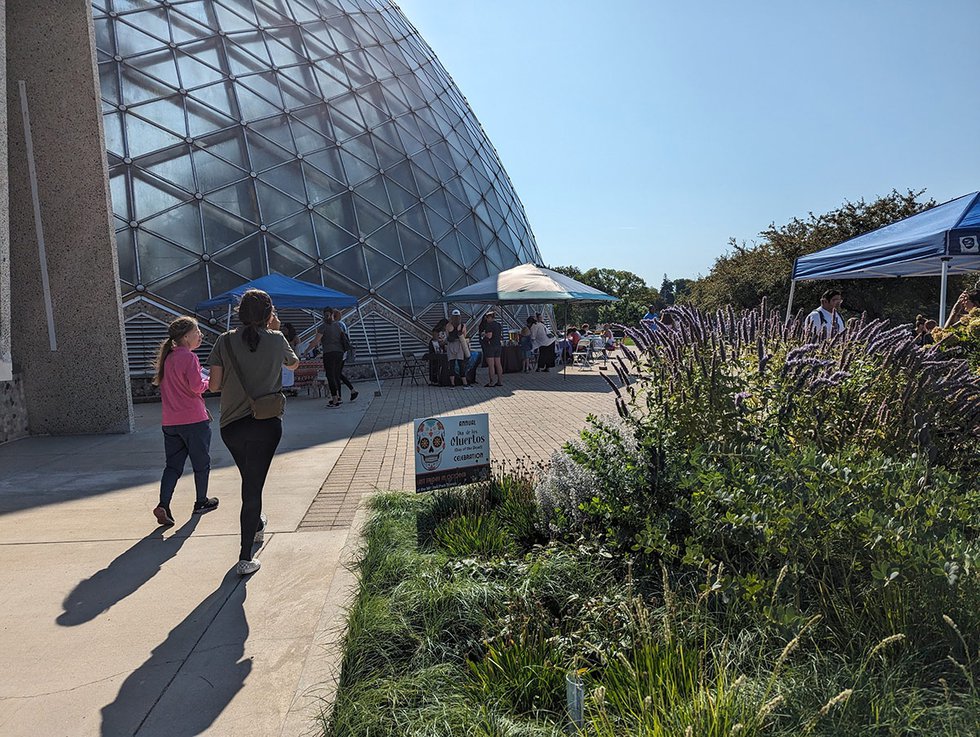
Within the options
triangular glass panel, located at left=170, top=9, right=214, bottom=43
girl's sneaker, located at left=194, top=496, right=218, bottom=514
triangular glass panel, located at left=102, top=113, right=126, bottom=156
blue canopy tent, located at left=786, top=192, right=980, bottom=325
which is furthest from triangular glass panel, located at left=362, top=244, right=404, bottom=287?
girl's sneaker, located at left=194, top=496, right=218, bottom=514

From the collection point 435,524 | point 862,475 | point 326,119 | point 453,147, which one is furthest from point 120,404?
point 453,147

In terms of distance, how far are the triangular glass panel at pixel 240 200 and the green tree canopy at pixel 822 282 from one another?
15.9 metres

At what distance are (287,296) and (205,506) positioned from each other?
803cm

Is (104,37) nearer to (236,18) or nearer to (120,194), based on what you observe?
(236,18)

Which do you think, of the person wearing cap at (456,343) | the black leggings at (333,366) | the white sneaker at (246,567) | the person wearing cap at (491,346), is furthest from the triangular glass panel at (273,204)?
the white sneaker at (246,567)

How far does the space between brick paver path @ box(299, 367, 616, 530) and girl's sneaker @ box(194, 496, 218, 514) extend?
2.88ft

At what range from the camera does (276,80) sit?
18.2m

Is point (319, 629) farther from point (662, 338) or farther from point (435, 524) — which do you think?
point (662, 338)

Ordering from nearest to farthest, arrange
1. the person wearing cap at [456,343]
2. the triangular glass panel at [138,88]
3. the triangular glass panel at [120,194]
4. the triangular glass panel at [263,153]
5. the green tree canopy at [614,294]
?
the triangular glass panel at [120,194] → the triangular glass panel at [138,88] → the person wearing cap at [456,343] → the triangular glass panel at [263,153] → the green tree canopy at [614,294]

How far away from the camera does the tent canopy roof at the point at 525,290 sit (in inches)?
658

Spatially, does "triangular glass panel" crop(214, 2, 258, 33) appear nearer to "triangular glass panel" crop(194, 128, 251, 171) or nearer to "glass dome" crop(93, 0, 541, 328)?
"glass dome" crop(93, 0, 541, 328)

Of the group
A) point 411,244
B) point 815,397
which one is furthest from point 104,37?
point 815,397

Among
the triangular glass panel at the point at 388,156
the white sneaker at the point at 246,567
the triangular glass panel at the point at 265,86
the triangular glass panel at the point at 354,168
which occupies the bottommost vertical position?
the white sneaker at the point at 246,567

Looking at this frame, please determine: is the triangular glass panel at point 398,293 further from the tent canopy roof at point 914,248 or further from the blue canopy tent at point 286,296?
the tent canopy roof at point 914,248
